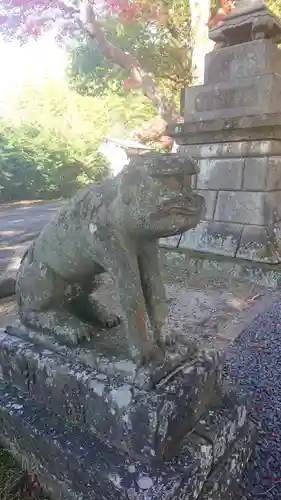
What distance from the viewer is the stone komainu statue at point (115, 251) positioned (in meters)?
1.02

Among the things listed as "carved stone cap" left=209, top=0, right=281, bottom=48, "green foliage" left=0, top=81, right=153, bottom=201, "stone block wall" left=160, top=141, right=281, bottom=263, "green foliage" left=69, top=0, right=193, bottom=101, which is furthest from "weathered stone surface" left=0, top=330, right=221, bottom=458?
"green foliage" left=0, top=81, right=153, bottom=201

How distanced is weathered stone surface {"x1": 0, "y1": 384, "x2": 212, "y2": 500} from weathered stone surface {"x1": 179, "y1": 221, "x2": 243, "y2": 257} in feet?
7.83

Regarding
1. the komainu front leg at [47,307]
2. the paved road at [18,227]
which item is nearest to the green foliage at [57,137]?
the paved road at [18,227]

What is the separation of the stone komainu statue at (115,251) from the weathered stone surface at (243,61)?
2908mm

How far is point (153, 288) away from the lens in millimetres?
1216

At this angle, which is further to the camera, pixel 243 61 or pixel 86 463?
pixel 243 61

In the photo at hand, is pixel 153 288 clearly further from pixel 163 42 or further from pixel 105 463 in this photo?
pixel 163 42

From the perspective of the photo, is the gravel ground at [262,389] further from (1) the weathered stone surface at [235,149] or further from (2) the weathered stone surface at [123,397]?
(1) the weathered stone surface at [235,149]

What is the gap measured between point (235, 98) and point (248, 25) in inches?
27.3

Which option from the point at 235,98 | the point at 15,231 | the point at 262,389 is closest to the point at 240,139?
the point at 235,98

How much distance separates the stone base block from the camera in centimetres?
104

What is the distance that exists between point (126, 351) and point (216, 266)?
223cm

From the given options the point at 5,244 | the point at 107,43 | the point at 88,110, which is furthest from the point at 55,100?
the point at 5,244

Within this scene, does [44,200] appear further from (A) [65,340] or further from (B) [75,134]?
(A) [65,340]
